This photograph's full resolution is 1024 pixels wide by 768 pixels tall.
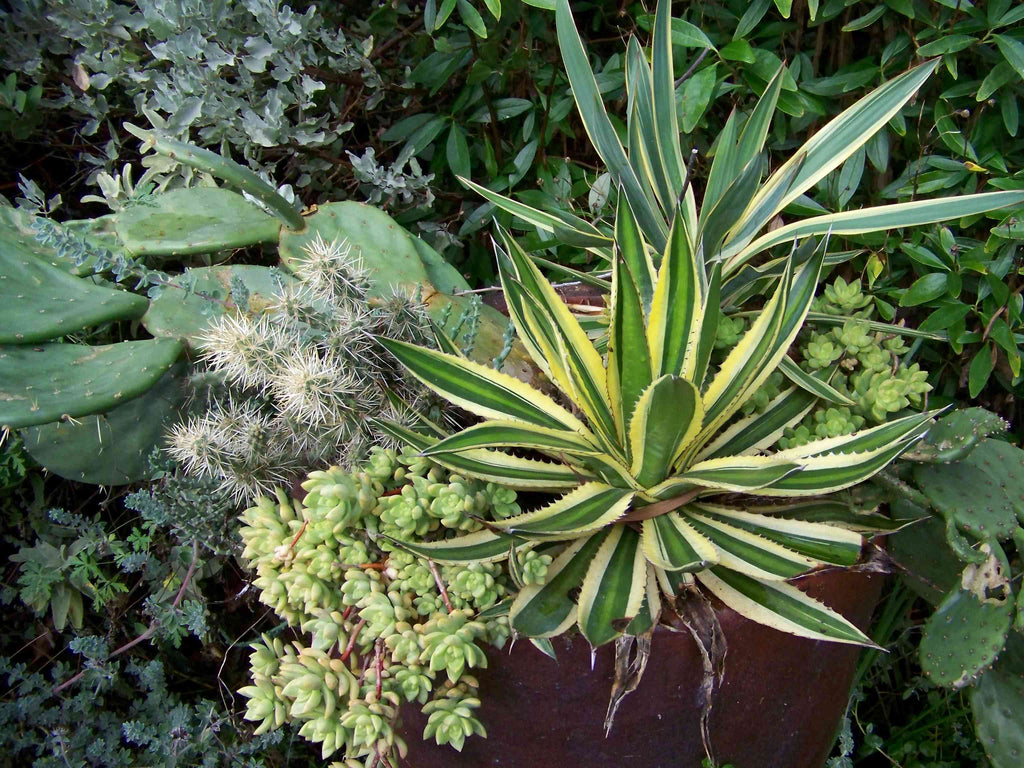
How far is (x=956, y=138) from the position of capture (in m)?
1.47

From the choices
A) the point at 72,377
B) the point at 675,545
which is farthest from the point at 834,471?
the point at 72,377

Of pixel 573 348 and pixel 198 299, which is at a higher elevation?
pixel 573 348

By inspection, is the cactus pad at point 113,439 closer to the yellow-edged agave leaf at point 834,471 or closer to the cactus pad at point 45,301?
the cactus pad at point 45,301

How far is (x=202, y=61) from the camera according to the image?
1.61 metres

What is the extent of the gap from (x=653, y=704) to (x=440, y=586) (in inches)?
12.4

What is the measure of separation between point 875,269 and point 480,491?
0.95 meters

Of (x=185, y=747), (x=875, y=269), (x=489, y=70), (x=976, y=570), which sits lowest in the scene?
(x=185, y=747)

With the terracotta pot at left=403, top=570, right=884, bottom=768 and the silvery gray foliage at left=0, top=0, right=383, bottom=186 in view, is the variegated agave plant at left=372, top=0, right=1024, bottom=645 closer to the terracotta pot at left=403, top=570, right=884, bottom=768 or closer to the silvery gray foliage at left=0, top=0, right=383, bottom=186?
the terracotta pot at left=403, top=570, right=884, bottom=768

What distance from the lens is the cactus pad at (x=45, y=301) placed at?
121cm

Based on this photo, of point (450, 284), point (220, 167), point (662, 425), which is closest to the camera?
point (662, 425)

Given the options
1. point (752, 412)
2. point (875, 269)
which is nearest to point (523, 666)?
point (752, 412)

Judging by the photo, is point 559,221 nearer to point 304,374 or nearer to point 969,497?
point 304,374

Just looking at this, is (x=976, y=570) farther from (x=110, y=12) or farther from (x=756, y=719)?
(x=110, y=12)

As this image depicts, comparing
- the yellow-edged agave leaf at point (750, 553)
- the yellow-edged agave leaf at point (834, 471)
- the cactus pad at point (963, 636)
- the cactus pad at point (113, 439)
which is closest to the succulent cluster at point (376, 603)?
the yellow-edged agave leaf at point (750, 553)
